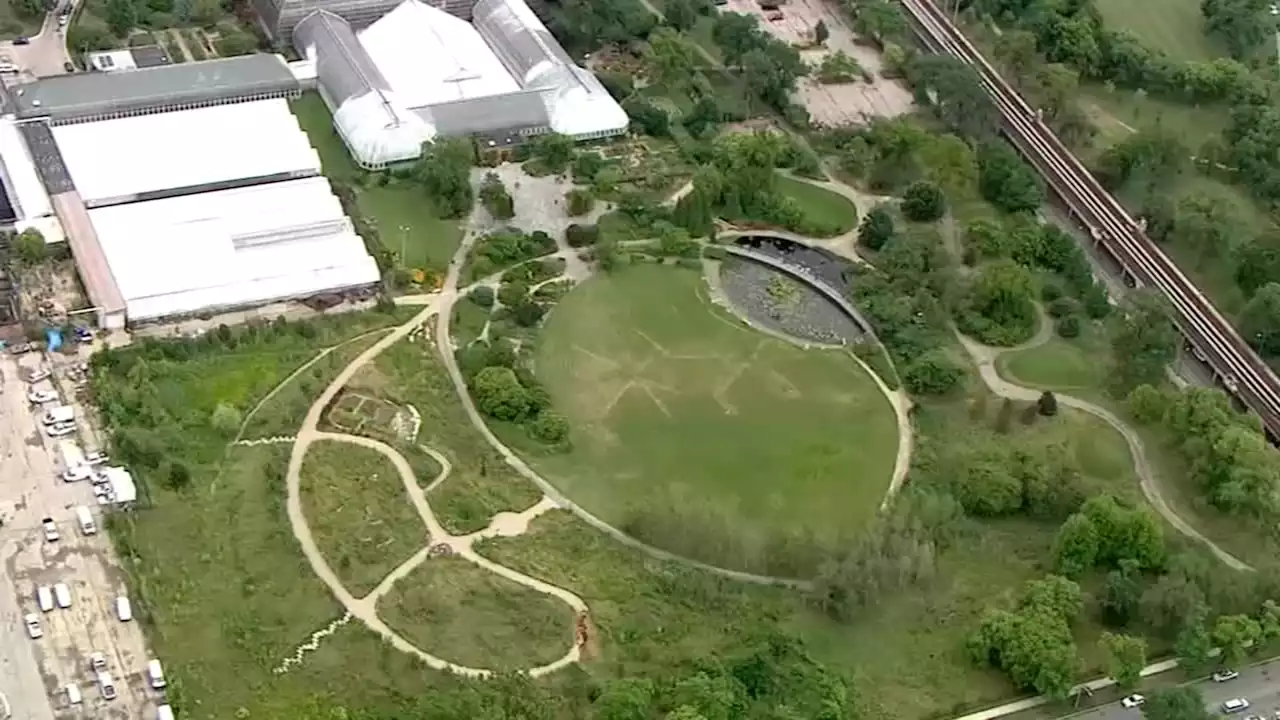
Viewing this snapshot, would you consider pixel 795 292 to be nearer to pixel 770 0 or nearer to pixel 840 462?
pixel 840 462

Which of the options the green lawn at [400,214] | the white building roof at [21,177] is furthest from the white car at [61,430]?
the green lawn at [400,214]

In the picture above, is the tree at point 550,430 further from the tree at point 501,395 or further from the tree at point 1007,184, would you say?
the tree at point 1007,184

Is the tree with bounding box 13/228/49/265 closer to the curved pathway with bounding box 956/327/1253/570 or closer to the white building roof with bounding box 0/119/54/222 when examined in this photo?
the white building roof with bounding box 0/119/54/222

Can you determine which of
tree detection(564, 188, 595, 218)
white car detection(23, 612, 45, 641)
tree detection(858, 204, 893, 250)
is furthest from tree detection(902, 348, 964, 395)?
white car detection(23, 612, 45, 641)

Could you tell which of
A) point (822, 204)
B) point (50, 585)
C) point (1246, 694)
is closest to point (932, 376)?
point (822, 204)

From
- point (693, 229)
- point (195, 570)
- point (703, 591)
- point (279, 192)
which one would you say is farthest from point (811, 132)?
point (195, 570)
